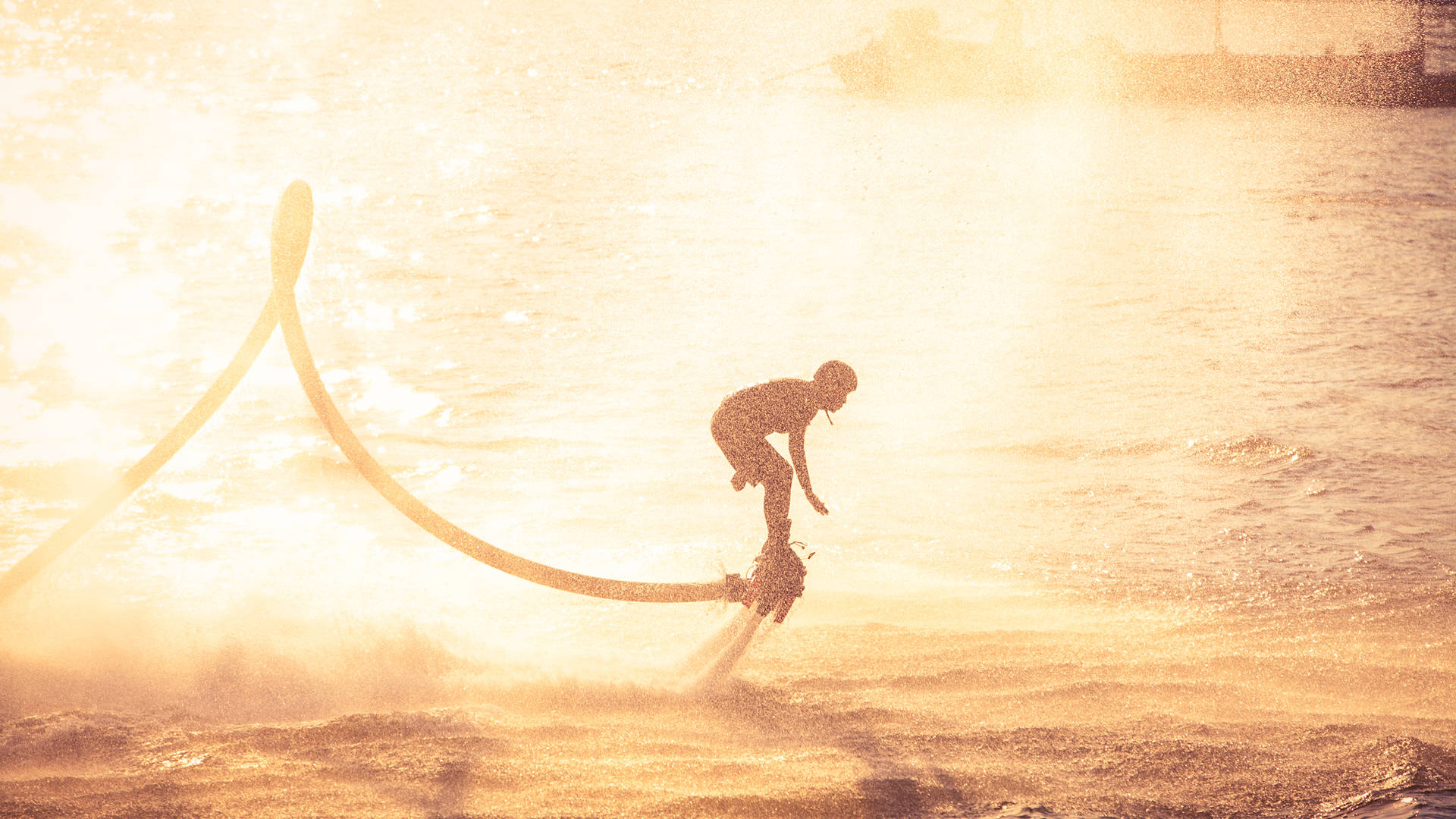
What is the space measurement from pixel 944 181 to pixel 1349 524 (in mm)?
21506

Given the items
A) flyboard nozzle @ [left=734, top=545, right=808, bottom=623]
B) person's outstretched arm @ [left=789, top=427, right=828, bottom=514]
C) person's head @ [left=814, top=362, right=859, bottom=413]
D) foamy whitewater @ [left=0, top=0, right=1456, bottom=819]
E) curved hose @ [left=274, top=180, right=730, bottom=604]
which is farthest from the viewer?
flyboard nozzle @ [left=734, top=545, right=808, bottom=623]

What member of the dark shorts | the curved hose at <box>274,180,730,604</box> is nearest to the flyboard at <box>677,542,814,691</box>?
the curved hose at <box>274,180,730,604</box>

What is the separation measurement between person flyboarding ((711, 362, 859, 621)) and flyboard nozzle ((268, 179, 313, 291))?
7.98ft

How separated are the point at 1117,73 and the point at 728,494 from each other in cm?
3872

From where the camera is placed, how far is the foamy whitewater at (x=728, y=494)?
6641 millimetres

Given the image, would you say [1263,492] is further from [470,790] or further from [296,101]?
[296,101]

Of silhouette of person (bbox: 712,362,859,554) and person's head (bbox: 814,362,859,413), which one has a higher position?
person's head (bbox: 814,362,859,413)

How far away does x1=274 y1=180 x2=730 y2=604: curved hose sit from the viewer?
23.3 ft

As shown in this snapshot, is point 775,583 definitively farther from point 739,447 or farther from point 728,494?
point 728,494

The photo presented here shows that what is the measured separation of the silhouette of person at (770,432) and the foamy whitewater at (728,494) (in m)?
0.82

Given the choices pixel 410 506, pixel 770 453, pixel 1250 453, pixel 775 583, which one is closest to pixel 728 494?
pixel 770 453

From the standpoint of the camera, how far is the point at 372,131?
3725 centimetres

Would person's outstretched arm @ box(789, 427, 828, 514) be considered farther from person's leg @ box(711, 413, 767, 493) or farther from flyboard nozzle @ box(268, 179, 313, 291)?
flyboard nozzle @ box(268, 179, 313, 291)

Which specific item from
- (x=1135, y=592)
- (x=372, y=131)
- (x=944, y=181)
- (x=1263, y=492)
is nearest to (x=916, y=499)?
(x=1135, y=592)
